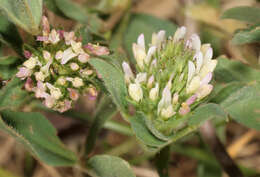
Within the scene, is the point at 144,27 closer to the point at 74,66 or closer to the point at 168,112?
the point at 74,66

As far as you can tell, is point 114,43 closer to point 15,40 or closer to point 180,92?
point 15,40

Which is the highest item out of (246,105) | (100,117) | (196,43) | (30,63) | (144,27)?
(196,43)

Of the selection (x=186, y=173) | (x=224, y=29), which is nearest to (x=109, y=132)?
(x=186, y=173)

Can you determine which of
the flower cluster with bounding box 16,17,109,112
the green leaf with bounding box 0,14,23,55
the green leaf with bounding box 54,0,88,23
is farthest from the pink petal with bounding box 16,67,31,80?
the green leaf with bounding box 54,0,88,23

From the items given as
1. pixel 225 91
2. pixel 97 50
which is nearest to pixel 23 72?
pixel 97 50

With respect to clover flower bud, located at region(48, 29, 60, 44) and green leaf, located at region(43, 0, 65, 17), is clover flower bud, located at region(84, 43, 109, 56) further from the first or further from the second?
green leaf, located at region(43, 0, 65, 17)

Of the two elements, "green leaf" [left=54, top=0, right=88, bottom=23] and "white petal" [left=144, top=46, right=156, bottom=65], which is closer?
"white petal" [left=144, top=46, right=156, bottom=65]
